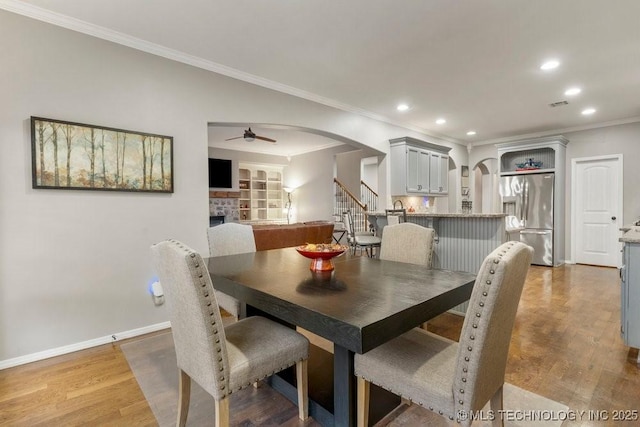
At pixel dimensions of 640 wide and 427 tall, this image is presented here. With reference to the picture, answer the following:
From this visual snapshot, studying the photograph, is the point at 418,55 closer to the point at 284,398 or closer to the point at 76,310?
the point at 284,398

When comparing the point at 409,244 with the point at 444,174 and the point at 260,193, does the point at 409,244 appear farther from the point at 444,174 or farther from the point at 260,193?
the point at 260,193

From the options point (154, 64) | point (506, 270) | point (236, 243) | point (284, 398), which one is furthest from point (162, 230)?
point (506, 270)

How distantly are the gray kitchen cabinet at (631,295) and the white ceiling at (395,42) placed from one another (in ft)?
6.14

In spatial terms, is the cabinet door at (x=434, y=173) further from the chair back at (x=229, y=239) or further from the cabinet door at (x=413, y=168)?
the chair back at (x=229, y=239)

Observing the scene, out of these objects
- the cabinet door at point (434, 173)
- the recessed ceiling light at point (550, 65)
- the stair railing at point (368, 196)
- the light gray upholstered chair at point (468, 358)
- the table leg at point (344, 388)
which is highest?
the recessed ceiling light at point (550, 65)

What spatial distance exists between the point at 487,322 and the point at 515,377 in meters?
1.54

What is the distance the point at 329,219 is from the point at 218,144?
3.28m

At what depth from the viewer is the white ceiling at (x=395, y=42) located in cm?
→ 245

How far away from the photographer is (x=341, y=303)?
133 cm

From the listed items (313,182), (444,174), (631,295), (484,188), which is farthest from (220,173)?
(631,295)

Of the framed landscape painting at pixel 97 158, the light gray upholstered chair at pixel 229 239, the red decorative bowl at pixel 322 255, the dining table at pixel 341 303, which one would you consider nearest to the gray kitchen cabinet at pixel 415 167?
the light gray upholstered chair at pixel 229 239

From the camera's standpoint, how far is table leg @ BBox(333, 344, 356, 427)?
1.47 m

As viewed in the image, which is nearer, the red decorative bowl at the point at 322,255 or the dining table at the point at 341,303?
the dining table at the point at 341,303

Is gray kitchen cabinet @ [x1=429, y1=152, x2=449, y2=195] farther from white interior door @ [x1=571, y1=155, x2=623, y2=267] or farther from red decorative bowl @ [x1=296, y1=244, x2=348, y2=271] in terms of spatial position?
red decorative bowl @ [x1=296, y1=244, x2=348, y2=271]
